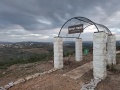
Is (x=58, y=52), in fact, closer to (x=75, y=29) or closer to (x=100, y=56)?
(x=75, y=29)

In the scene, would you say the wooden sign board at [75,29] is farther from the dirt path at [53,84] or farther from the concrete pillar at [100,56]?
the dirt path at [53,84]

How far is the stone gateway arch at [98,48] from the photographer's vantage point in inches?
369

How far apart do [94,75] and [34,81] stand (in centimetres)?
385

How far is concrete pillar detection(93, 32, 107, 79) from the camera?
30.6 ft

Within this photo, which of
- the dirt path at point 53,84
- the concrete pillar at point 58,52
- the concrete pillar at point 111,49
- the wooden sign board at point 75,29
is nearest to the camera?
the dirt path at point 53,84

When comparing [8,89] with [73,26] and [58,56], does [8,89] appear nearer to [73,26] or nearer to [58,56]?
[58,56]

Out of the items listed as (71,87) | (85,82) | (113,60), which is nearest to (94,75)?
(85,82)

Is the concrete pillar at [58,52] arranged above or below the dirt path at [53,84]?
above

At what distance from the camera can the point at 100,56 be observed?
938 centimetres

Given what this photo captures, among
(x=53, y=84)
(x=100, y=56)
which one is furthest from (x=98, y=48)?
(x=53, y=84)

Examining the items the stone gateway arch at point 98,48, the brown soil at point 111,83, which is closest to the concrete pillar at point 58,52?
the stone gateway arch at point 98,48

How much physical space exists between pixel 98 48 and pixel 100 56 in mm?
522

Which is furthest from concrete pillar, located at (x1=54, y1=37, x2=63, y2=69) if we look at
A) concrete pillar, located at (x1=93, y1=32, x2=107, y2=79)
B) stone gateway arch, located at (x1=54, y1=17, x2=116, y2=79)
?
concrete pillar, located at (x1=93, y1=32, x2=107, y2=79)

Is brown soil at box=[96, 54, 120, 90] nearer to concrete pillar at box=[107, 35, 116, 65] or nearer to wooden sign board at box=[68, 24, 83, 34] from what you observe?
concrete pillar at box=[107, 35, 116, 65]
